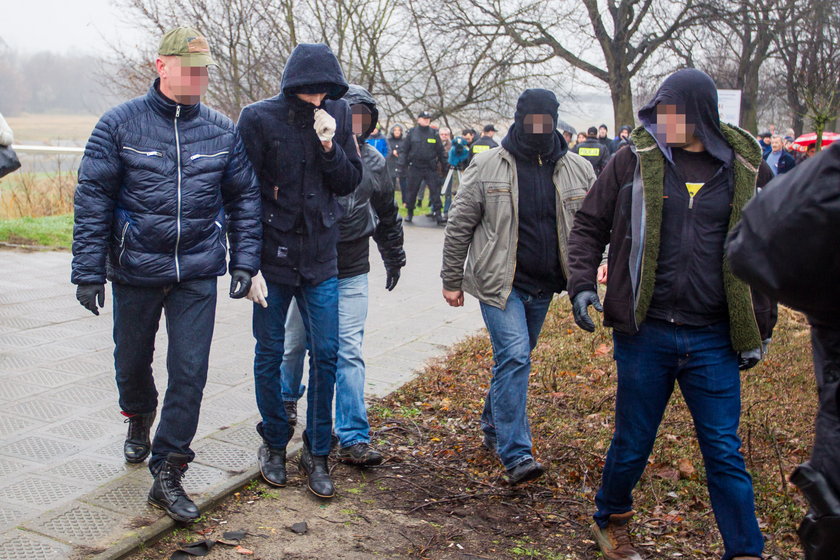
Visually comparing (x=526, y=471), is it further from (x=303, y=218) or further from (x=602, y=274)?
(x=303, y=218)

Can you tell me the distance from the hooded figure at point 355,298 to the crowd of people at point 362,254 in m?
0.01

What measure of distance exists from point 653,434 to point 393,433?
2030mm

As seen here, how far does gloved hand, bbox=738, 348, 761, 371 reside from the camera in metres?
3.54

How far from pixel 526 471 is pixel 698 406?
3.93 feet

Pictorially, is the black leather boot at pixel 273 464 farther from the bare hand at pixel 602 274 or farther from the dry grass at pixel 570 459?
the bare hand at pixel 602 274

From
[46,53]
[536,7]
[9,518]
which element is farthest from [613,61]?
[9,518]

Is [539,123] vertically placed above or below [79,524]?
above

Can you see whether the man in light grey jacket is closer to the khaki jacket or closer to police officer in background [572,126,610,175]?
the khaki jacket

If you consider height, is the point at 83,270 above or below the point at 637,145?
below

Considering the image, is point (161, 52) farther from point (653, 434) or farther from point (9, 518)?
point (653, 434)

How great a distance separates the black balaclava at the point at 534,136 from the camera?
4547 mm

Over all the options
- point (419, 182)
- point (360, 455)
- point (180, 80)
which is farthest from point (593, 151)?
point (180, 80)

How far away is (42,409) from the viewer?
5.35m

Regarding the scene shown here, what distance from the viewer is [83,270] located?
12.3ft
